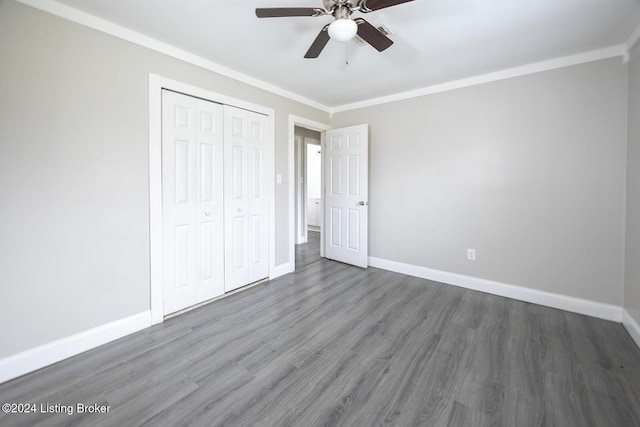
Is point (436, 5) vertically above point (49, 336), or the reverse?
point (436, 5)

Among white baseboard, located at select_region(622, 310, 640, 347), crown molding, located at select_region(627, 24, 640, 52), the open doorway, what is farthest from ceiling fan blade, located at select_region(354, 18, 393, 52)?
the open doorway

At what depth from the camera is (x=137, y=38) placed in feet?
7.07

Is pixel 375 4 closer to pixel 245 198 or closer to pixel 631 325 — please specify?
pixel 245 198

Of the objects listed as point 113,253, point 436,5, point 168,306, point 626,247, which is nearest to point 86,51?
point 113,253

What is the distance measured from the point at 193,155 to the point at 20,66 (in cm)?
117

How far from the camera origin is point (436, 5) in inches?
70.0

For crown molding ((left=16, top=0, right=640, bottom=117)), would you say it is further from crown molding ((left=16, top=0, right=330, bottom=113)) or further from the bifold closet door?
the bifold closet door

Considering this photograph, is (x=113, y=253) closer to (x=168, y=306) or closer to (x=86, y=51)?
(x=168, y=306)

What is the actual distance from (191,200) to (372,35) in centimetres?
209

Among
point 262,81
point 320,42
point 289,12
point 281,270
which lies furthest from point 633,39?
point 281,270

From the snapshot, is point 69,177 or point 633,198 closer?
point 69,177

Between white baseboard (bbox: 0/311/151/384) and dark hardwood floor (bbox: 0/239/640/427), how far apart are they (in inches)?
2.6

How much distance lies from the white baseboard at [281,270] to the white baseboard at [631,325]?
331 centimetres

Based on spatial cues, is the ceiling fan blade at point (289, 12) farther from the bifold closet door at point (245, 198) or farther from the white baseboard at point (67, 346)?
the white baseboard at point (67, 346)
